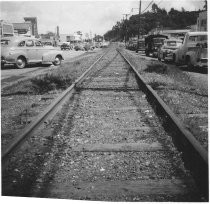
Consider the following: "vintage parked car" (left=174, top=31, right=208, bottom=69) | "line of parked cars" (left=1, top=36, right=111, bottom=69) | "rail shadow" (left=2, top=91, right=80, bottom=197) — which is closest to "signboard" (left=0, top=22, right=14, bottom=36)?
"line of parked cars" (left=1, top=36, right=111, bottom=69)

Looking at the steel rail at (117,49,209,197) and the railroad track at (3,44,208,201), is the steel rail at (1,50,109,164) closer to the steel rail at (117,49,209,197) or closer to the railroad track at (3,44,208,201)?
the railroad track at (3,44,208,201)

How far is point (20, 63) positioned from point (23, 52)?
1.88ft

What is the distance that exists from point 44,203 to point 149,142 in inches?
78.4

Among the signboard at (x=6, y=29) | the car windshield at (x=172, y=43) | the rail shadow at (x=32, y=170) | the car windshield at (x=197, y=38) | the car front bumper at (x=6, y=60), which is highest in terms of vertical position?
the signboard at (x=6, y=29)

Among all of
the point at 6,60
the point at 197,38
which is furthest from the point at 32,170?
the point at 197,38

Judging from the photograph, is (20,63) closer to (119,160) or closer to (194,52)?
(194,52)

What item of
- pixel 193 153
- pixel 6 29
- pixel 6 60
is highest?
pixel 6 29

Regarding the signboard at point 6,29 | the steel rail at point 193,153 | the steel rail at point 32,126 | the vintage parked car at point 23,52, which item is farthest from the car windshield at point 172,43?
the steel rail at point 193,153

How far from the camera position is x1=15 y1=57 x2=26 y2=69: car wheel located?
49.6 feet

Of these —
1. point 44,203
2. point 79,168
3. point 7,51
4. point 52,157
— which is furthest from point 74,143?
point 7,51

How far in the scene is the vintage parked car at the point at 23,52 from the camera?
14.6 m

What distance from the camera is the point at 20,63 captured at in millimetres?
15250

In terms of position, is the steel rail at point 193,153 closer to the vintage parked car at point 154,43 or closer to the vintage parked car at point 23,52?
the vintage parked car at point 23,52

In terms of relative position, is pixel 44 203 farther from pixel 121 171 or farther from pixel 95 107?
pixel 95 107
